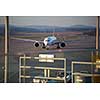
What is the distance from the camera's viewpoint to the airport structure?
557 cm

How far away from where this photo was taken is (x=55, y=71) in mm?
5707

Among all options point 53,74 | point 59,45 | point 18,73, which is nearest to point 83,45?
point 59,45

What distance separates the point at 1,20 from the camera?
6.00 m

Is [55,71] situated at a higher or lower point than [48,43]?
lower

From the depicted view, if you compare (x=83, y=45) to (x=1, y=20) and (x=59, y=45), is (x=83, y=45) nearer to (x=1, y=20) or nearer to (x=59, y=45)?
(x=59, y=45)

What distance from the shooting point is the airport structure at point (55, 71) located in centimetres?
557

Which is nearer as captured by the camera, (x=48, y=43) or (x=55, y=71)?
(x=55, y=71)

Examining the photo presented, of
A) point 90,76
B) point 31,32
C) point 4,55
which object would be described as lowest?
point 90,76

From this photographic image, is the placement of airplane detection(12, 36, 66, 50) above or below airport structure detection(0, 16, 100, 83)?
above

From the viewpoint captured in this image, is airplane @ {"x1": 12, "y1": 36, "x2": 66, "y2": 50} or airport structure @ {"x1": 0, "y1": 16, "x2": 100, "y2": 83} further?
airplane @ {"x1": 12, "y1": 36, "x2": 66, "y2": 50}
